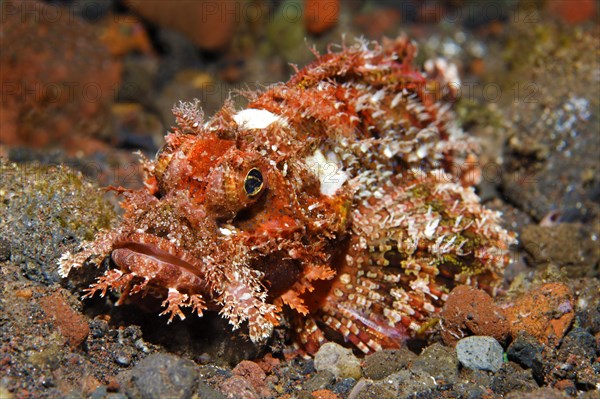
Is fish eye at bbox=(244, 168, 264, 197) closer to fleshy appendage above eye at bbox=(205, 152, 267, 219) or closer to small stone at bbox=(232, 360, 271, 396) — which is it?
fleshy appendage above eye at bbox=(205, 152, 267, 219)

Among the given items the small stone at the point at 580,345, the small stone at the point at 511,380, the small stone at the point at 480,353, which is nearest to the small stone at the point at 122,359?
the small stone at the point at 480,353

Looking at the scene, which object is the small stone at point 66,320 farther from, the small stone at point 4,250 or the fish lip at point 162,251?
the fish lip at point 162,251

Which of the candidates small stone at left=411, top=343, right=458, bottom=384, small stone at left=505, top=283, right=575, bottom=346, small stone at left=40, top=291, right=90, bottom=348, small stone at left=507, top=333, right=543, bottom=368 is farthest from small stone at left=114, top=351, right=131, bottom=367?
small stone at left=505, top=283, right=575, bottom=346

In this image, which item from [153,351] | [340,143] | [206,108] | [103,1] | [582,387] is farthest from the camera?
[103,1]

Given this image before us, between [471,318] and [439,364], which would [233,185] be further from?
[471,318]

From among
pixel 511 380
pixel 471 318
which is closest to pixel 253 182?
pixel 471 318

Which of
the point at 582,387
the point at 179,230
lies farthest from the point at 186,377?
the point at 582,387

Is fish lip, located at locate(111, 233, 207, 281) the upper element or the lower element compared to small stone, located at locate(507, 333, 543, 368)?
lower

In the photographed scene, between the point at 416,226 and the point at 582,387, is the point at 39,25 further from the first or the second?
the point at 582,387
